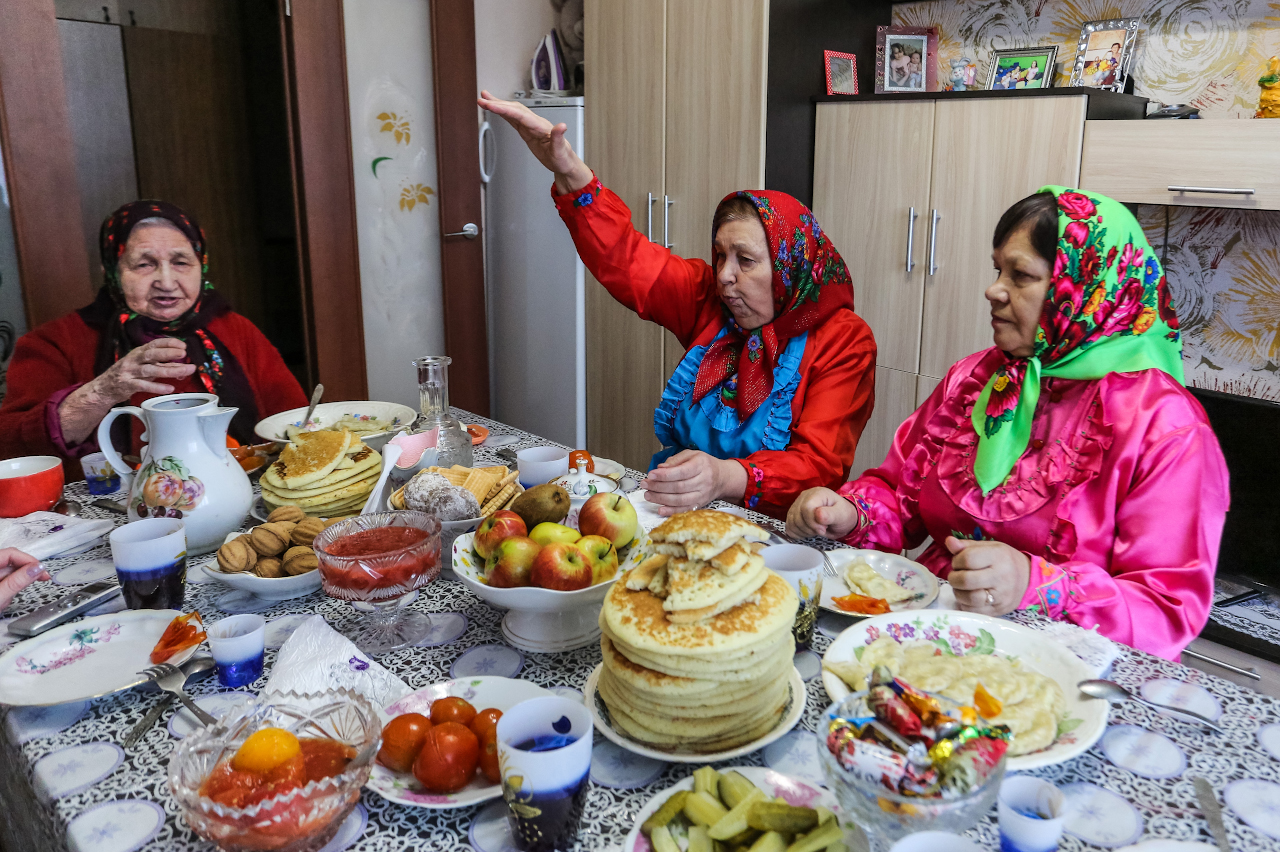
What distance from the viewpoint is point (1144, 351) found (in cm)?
139

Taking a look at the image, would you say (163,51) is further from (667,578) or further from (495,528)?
(667,578)

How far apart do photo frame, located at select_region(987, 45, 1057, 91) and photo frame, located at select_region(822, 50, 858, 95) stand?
19.5 inches

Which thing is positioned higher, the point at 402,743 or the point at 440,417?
the point at 440,417

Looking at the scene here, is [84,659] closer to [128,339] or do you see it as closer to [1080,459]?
[128,339]

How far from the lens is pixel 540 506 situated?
124cm

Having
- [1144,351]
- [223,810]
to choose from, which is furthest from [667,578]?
[1144,351]

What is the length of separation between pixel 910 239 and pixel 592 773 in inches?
97.9

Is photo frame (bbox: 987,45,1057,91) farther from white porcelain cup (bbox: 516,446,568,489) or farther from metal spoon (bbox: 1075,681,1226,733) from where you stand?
metal spoon (bbox: 1075,681,1226,733)

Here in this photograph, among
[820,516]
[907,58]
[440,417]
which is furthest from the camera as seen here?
[907,58]

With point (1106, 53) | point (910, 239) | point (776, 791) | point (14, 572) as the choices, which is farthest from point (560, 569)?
point (1106, 53)

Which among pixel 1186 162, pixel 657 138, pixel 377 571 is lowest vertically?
pixel 377 571

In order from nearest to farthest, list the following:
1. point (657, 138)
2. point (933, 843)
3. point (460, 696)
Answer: point (933, 843) → point (460, 696) → point (657, 138)

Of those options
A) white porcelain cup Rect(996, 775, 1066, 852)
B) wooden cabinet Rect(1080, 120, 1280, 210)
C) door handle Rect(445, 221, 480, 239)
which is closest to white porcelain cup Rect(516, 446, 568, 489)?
white porcelain cup Rect(996, 775, 1066, 852)

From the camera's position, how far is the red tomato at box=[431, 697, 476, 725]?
893 millimetres
